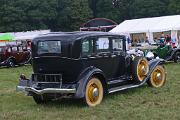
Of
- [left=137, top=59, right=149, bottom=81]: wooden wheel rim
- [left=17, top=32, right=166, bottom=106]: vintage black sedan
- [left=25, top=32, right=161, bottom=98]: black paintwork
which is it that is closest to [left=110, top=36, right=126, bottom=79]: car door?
[left=17, top=32, right=166, bottom=106]: vintage black sedan

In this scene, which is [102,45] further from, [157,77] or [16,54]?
[16,54]

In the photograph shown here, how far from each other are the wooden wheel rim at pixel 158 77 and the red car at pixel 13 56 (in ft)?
46.7

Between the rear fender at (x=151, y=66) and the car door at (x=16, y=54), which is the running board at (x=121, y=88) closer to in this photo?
the rear fender at (x=151, y=66)

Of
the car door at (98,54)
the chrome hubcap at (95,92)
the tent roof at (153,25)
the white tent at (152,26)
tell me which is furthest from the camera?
the tent roof at (153,25)

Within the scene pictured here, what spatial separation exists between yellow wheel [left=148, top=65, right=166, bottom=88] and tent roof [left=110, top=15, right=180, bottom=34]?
19.2m

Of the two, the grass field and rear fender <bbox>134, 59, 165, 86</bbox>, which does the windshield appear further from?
rear fender <bbox>134, 59, 165, 86</bbox>

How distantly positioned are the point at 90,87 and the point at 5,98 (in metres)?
2.86

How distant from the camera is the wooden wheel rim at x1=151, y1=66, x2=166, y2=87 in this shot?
12.2 m

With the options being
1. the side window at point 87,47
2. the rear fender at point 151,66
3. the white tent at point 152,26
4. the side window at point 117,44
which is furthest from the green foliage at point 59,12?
the side window at point 87,47

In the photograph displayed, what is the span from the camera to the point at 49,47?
9945mm

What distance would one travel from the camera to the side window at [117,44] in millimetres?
10977

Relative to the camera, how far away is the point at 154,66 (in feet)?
39.9

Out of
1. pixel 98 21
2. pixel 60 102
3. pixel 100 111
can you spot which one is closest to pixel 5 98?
pixel 60 102

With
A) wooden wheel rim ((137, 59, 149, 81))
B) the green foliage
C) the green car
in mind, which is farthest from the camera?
the green foliage
